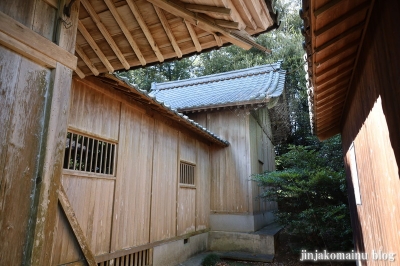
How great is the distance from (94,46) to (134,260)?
4.66 metres

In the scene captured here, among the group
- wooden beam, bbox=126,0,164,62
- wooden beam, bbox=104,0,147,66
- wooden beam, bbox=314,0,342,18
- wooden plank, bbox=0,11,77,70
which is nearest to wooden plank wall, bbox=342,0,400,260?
wooden beam, bbox=314,0,342,18

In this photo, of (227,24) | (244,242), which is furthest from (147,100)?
(244,242)

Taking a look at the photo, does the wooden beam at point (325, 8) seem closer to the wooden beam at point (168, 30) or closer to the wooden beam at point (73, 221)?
the wooden beam at point (168, 30)

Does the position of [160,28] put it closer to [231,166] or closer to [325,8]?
[325,8]

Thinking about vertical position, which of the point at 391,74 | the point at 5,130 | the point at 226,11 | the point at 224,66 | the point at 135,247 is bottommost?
the point at 135,247

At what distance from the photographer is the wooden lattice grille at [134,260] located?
5.25m

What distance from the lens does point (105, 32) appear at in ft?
10.0

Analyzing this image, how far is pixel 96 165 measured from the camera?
511 cm

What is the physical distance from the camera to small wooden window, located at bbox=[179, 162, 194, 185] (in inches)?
338

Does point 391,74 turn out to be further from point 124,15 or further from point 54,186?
point 54,186

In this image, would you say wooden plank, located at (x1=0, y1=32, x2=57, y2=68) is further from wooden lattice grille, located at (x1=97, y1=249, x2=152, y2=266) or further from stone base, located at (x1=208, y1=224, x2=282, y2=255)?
stone base, located at (x1=208, y1=224, x2=282, y2=255)

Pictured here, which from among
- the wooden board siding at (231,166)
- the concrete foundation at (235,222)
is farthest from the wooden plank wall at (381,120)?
the wooden board siding at (231,166)

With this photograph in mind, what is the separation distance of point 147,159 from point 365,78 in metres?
4.90

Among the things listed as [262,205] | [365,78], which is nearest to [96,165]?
[365,78]
